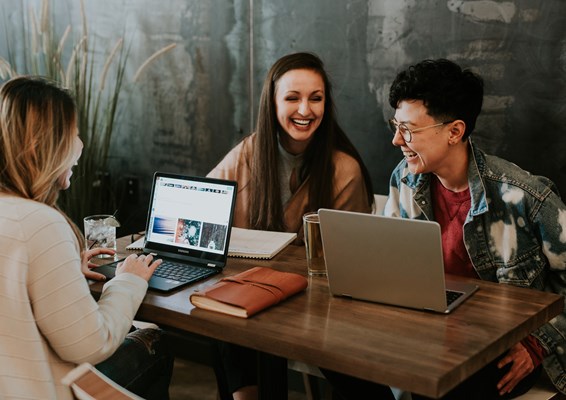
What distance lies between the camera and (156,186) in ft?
7.78

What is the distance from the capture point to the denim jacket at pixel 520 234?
6.93ft

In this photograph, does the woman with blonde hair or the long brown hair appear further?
the long brown hair

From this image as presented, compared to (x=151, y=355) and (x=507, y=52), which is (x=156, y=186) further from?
(x=507, y=52)

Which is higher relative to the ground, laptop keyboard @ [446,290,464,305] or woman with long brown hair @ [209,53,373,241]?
woman with long brown hair @ [209,53,373,241]

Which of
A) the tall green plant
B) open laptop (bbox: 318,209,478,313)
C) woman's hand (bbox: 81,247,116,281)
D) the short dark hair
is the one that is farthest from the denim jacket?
the tall green plant

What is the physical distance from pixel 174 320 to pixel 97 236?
25.1 inches

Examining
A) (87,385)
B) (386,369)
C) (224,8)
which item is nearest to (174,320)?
(87,385)

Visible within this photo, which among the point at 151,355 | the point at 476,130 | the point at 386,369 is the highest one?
the point at 476,130

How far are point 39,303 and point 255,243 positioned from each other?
0.86 metres

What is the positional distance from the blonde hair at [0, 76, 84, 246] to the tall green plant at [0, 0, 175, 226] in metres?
1.77

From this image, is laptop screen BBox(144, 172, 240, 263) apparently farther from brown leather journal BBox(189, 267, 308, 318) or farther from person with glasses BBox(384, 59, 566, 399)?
person with glasses BBox(384, 59, 566, 399)

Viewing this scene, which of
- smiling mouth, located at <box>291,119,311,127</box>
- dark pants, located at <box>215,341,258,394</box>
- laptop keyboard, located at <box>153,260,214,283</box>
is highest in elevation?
smiling mouth, located at <box>291,119,311,127</box>

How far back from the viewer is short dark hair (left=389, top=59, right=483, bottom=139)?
90.4 inches

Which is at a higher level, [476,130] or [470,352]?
[476,130]
